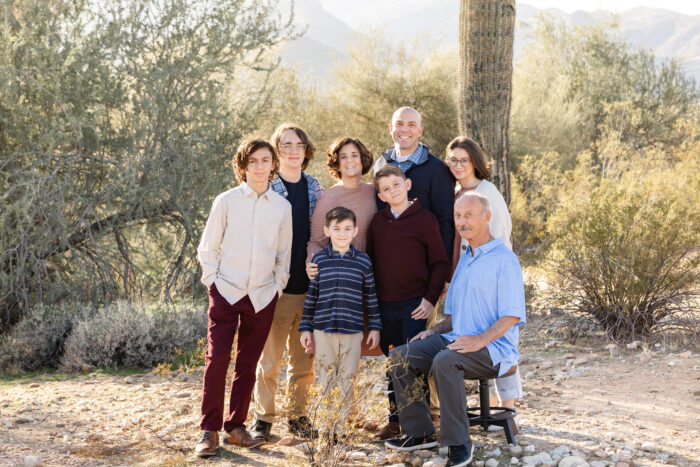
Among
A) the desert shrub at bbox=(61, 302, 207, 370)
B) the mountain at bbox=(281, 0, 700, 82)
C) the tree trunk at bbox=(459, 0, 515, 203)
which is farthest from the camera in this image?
the mountain at bbox=(281, 0, 700, 82)

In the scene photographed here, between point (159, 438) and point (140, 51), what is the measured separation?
5.47 metres

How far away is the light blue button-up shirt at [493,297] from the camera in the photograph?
11.9 ft

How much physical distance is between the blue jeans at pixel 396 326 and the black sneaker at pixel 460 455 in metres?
0.52

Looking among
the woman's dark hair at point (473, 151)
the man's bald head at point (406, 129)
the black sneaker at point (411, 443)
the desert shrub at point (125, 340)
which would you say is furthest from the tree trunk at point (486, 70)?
the black sneaker at point (411, 443)

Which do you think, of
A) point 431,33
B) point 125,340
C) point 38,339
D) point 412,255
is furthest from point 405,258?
point 431,33

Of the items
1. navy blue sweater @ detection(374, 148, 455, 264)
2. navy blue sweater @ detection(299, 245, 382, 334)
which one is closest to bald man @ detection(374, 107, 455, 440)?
navy blue sweater @ detection(374, 148, 455, 264)

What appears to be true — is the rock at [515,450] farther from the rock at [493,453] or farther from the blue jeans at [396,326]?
the blue jeans at [396,326]

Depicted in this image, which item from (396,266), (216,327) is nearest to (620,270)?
(396,266)

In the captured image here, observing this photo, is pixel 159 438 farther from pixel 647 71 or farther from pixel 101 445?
pixel 647 71

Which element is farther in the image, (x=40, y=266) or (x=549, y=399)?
(x=40, y=266)

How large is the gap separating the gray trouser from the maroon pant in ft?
2.90

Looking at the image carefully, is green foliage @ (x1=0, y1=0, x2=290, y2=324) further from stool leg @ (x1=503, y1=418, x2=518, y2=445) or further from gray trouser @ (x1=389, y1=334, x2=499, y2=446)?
stool leg @ (x1=503, y1=418, x2=518, y2=445)

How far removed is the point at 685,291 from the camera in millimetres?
6566

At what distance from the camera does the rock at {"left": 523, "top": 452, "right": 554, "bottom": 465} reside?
3.67m
